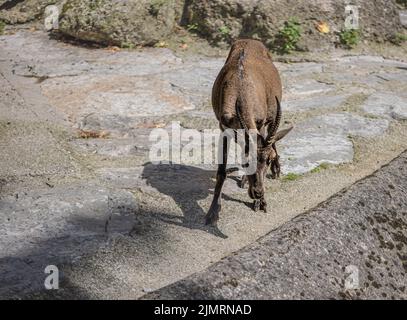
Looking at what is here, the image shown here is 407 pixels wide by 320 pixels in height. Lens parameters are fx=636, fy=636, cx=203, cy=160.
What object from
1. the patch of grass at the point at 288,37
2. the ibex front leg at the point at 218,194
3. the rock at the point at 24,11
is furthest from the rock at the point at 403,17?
the ibex front leg at the point at 218,194

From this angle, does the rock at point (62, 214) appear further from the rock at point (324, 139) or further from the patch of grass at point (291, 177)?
the rock at point (324, 139)

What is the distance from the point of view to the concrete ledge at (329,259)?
327 centimetres

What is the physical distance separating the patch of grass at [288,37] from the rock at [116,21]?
1.70m

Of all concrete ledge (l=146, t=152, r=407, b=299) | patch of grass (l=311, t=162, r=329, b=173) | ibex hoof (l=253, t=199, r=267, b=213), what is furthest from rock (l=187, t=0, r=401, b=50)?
concrete ledge (l=146, t=152, r=407, b=299)

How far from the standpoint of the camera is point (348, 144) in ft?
20.1

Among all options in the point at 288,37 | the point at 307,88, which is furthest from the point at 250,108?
the point at 288,37

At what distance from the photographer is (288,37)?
362 inches

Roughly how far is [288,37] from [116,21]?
2.51 metres

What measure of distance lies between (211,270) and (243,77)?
6.37 ft

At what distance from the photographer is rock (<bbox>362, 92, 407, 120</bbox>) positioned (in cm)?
693

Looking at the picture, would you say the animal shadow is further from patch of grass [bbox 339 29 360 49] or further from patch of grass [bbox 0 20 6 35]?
patch of grass [bbox 0 20 6 35]

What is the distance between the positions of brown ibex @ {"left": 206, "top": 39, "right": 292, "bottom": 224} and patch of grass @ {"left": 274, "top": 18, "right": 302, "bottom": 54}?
393cm

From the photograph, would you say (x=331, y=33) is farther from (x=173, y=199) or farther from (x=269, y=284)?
(x=269, y=284)
